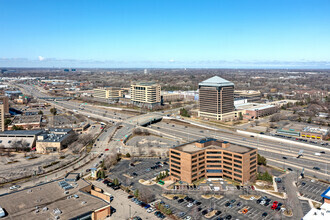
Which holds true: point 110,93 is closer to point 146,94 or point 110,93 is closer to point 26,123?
point 146,94

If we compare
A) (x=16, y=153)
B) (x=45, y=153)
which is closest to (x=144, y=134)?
(x=45, y=153)

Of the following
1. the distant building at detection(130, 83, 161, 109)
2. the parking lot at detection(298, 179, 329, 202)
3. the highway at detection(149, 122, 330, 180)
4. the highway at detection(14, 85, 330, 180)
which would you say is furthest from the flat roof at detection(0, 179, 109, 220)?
the distant building at detection(130, 83, 161, 109)

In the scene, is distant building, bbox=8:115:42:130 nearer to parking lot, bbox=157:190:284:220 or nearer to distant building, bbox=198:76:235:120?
distant building, bbox=198:76:235:120

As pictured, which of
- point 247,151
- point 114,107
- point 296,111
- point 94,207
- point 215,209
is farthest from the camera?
point 114,107

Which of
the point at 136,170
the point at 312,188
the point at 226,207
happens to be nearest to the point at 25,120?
the point at 136,170

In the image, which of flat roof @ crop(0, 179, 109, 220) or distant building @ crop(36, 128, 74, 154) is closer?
flat roof @ crop(0, 179, 109, 220)

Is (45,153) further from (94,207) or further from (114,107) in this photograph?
(114,107)
